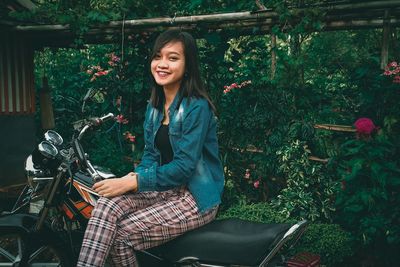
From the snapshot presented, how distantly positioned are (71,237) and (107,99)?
3.75m

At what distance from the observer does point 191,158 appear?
9.42ft

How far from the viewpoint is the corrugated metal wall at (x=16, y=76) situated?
24.6 feet

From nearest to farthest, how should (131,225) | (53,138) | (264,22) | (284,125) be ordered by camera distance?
(131,225) → (53,138) → (264,22) → (284,125)

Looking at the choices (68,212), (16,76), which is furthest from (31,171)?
(16,76)

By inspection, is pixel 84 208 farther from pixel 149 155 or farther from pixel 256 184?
pixel 256 184

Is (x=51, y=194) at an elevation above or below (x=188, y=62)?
below

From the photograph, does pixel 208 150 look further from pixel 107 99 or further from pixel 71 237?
pixel 107 99

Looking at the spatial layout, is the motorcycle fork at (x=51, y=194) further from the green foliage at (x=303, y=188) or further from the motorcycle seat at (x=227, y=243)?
the green foliage at (x=303, y=188)

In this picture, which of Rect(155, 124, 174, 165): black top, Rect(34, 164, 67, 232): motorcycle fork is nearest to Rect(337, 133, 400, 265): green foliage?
Rect(155, 124, 174, 165): black top

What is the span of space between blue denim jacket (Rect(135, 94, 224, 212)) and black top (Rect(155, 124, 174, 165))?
4cm

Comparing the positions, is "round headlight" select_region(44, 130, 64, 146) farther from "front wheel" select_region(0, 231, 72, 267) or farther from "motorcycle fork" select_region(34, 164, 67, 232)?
"front wheel" select_region(0, 231, 72, 267)

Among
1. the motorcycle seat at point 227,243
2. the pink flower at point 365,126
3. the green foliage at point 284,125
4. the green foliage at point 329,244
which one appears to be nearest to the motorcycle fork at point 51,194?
the motorcycle seat at point 227,243

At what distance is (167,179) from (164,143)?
1.23ft

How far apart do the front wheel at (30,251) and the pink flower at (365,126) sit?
279 centimetres
